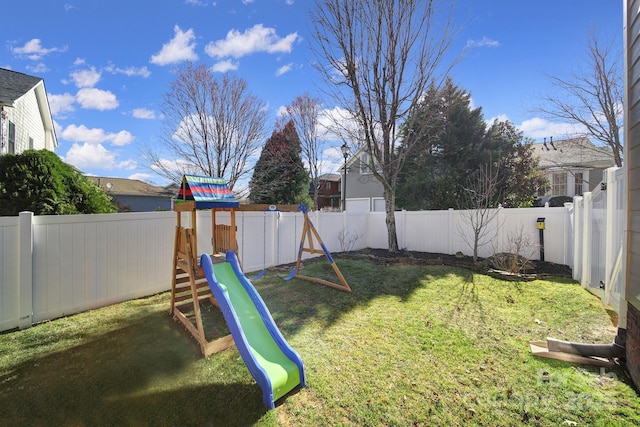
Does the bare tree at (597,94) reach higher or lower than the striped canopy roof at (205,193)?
higher

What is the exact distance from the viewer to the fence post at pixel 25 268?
11.7 ft

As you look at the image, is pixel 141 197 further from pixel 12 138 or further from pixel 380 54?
pixel 380 54

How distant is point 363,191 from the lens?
63.8ft

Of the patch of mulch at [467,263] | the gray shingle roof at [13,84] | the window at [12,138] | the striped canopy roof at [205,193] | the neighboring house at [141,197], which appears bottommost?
the patch of mulch at [467,263]

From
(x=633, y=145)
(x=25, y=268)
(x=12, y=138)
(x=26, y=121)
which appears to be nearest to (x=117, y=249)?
(x=25, y=268)

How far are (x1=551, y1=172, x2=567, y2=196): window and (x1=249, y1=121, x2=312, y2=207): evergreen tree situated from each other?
14.9 m

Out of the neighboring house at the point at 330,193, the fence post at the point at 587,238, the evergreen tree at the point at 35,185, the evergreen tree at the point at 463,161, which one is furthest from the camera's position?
the neighboring house at the point at 330,193

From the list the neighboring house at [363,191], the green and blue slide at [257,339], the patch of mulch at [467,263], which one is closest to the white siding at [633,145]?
the green and blue slide at [257,339]

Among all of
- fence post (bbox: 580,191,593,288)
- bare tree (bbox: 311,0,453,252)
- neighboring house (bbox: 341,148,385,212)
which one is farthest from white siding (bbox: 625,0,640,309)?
neighboring house (bbox: 341,148,385,212)

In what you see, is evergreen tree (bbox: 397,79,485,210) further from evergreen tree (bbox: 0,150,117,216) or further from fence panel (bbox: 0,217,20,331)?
fence panel (bbox: 0,217,20,331)

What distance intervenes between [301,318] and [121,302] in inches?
121

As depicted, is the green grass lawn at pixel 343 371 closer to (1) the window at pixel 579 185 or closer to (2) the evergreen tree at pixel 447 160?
(2) the evergreen tree at pixel 447 160

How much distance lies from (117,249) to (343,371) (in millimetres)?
4133

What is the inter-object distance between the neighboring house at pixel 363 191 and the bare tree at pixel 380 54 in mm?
8746
